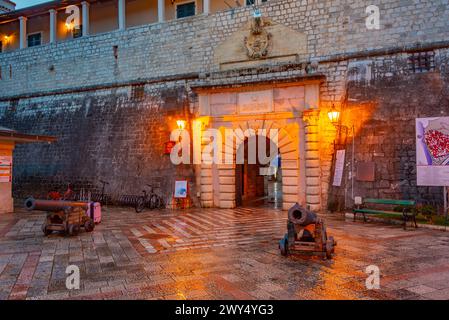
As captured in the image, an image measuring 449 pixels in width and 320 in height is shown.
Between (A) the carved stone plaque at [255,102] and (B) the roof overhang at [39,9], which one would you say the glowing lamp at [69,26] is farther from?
(A) the carved stone plaque at [255,102]

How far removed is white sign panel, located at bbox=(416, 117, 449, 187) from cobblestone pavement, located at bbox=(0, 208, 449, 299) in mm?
1951

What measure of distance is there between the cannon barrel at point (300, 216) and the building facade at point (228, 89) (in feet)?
20.1

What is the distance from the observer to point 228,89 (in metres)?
13.1

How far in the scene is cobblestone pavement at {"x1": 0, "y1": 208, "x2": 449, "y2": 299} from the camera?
4277 millimetres

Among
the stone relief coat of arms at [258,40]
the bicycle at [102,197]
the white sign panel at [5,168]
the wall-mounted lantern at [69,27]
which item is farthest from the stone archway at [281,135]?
the wall-mounted lantern at [69,27]

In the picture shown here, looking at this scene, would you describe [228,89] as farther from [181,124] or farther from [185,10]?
[185,10]

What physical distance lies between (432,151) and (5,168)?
1430cm

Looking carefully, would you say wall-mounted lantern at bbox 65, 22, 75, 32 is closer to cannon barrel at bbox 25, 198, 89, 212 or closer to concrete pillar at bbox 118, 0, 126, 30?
concrete pillar at bbox 118, 0, 126, 30

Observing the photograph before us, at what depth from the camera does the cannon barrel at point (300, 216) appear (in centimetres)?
551

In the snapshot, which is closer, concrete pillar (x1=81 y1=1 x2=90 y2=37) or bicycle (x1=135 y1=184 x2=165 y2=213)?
bicycle (x1=135 y1=184 x2=165 y2=213)

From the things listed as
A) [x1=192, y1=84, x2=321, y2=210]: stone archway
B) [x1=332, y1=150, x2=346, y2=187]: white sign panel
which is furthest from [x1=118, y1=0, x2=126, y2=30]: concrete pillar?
[x1=332, y1=150, x2=346, y2=187]: white sign panel
